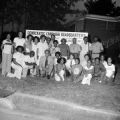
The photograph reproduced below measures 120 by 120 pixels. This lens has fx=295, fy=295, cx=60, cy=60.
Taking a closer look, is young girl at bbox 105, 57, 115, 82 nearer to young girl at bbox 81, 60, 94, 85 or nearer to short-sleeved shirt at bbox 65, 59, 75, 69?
young girl at bbox 81, 60, 94, 85

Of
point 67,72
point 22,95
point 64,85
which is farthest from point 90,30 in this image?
point 22,95

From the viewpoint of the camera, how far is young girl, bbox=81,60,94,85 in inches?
401

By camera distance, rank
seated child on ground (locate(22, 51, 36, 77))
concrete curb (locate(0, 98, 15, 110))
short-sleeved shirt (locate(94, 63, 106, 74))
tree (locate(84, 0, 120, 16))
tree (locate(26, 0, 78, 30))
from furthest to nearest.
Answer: tree (locate(84, 0, 120, 16))
tree (locate(26, 0, 78, 30))
seated child on ground (locate(22, 51, 36, 77))
short-sleeved shirt (locate(94, 63, 106, 74))
concrete curb (locate(0, 98, 15, 110))

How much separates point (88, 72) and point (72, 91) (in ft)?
5.87

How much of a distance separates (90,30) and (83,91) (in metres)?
20.0

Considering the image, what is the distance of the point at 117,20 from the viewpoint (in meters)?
28.5

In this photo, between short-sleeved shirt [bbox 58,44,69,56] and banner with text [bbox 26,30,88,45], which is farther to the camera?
banner with text [bbox 26,30,88,45]

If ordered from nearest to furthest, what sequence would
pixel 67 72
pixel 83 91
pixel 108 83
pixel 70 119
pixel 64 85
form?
1. pixel 70 119
2. pixel 83 91
3. pixel 64 85
4. pixel 108 83
5. pixel 67 72

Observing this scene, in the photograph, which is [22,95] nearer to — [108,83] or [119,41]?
[108,83]

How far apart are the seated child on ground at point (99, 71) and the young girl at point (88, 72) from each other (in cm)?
41

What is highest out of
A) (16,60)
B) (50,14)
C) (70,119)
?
(50,14)

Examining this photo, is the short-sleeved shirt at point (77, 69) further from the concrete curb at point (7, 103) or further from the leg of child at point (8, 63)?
the concrete curb at point (7, 103)

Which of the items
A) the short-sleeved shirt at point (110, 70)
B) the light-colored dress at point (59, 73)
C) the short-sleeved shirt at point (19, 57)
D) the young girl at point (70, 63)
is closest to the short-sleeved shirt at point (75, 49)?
the young girl at point (70, 63)

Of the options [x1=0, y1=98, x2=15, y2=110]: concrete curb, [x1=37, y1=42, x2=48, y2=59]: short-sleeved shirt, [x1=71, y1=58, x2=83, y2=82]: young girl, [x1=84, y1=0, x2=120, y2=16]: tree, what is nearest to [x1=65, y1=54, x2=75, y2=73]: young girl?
[x1=71, y1=58, x2=83, y2=82]: young girl
